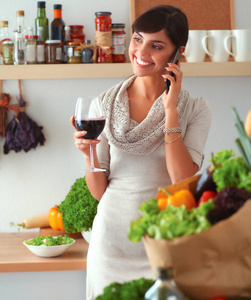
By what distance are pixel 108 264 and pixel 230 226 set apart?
109 cm

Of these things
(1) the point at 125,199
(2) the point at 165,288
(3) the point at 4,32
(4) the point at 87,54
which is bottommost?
(1) the point at 125,199

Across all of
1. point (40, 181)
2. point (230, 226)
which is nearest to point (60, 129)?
point (40, 181)

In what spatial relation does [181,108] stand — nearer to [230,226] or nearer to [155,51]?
[155,51]

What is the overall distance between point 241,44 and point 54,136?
102 centimetres

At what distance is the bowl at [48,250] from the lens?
2182 millimetres

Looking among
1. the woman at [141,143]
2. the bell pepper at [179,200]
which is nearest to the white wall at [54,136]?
the woman at [141,143]

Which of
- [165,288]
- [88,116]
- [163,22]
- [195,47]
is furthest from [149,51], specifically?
[165,288]

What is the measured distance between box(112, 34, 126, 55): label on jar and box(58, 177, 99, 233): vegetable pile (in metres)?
0.64

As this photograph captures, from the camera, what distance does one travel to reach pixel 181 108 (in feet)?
6.02

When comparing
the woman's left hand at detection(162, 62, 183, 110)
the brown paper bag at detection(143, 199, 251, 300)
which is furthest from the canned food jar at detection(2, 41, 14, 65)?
the brown paper bag at detection(143, 199, 251, 300)

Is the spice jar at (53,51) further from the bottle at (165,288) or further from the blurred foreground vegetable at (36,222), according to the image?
the bottle at (165,288)

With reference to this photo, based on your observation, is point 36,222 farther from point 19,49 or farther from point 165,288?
point 165,288

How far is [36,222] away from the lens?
252 centimetres

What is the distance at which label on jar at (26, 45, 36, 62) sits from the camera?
236 cm
